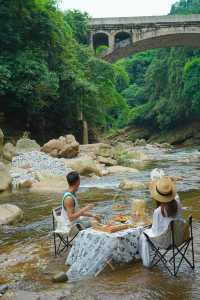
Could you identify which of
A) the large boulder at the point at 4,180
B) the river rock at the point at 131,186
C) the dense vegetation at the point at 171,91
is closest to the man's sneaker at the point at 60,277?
the large boulder at the point at 4,180

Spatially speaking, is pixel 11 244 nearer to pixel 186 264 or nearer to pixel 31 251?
pixel 31 251

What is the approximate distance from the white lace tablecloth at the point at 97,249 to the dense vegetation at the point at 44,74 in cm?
1280

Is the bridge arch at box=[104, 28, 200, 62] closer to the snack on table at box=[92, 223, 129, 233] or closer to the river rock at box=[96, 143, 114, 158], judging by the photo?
the river rock at box=[96, 143, 114, 158]

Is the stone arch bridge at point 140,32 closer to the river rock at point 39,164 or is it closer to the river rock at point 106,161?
the river rock at point 106,161

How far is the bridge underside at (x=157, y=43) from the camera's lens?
1387 inches

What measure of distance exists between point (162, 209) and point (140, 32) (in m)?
32.3

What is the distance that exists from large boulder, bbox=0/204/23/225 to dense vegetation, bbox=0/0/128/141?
32.7 ft

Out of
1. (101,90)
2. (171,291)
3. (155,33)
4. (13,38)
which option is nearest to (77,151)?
(13,38)

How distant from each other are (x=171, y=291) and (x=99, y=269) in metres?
0.79

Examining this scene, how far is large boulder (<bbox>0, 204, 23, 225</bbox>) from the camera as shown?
6.69 metres

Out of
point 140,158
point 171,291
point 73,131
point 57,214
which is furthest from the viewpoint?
point 73,131

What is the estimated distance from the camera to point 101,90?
1041 inches

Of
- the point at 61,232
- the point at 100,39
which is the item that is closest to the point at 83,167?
the point at 61,232

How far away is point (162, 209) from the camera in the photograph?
419 cm
